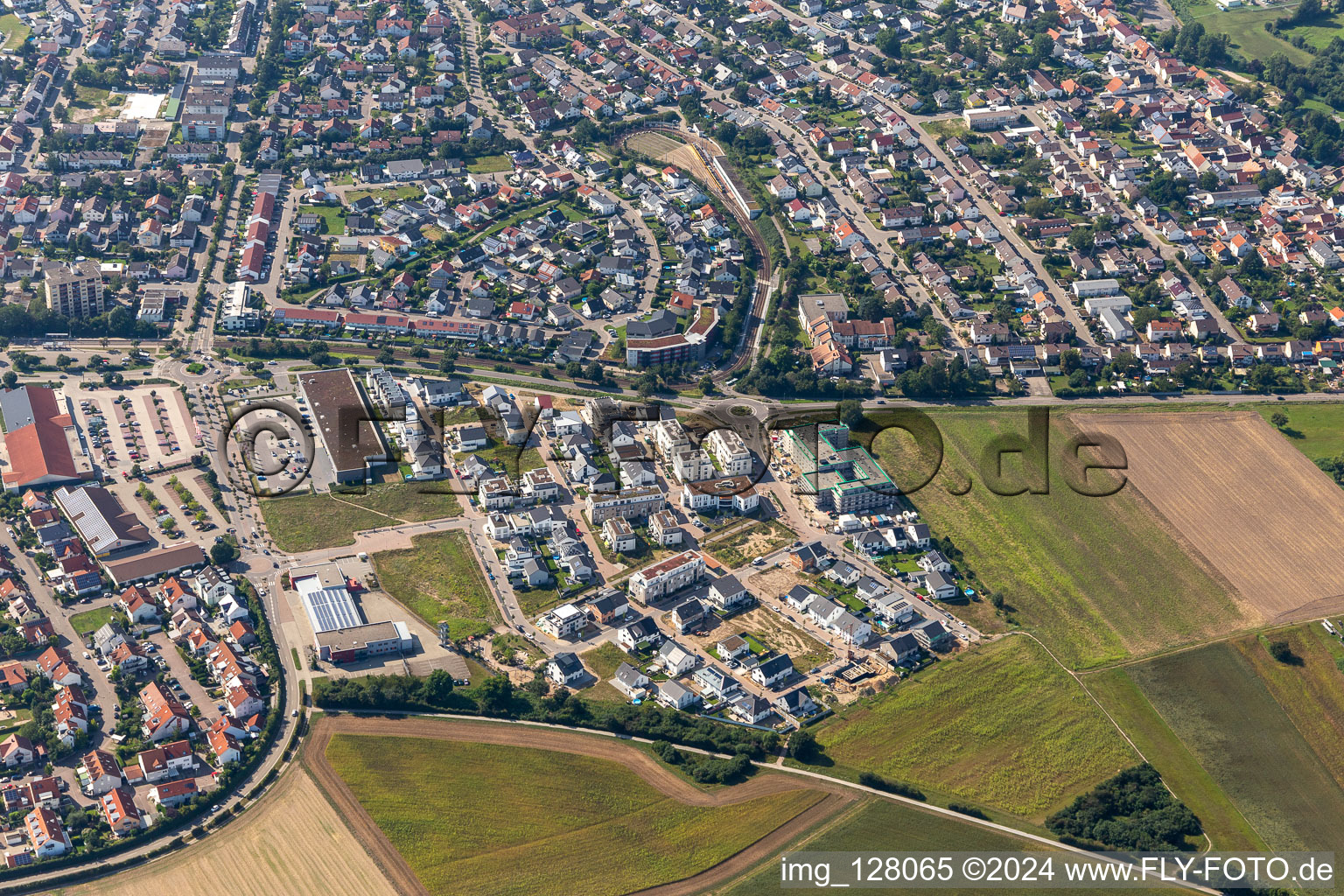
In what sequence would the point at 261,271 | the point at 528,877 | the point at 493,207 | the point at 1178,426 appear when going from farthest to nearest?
the point at 493,207
the point at 261,271
the point at 1178,426
the point at 528,877

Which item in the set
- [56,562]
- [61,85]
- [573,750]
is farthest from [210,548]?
[61,85]

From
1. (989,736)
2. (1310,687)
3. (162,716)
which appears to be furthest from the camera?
(1310,687)

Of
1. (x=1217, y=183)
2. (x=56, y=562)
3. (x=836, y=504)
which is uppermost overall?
(x=1217, y=183)

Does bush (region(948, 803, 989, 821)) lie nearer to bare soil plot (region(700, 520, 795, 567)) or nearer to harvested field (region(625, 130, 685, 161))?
bare soil plot (region(700, 520, 795, 567))

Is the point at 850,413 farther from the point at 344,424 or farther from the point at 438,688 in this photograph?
the point at 438,688

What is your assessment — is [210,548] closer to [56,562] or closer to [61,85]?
[56,562]

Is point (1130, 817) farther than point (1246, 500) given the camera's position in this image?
No

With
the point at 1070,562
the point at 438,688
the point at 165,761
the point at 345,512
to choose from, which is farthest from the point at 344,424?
the point at 1070,562
